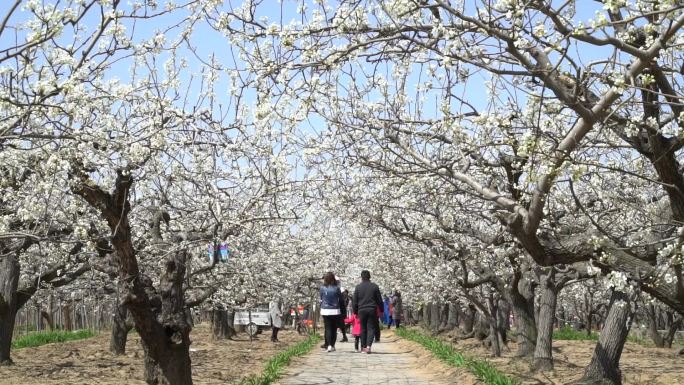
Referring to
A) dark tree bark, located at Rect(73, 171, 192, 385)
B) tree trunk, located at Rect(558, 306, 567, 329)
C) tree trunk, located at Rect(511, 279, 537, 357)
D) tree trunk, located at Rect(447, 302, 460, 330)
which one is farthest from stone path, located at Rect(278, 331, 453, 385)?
tree trunk, located at Rect(558, 306, 567, 329)

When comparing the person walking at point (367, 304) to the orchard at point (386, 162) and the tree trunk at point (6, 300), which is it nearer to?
the orchard at point (386, 162)

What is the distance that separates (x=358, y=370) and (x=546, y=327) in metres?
3.26

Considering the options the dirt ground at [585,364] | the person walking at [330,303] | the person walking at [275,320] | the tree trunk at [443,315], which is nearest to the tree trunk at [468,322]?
the tree trunk at [443,315]

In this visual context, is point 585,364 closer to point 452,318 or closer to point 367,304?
point 367,304

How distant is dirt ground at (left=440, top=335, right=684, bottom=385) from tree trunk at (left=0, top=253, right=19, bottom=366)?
8.51m

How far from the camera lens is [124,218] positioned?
9148 mm

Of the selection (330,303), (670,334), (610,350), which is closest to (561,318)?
(670,334)

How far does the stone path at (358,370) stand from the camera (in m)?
12.5

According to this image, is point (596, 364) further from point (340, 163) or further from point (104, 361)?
point (104, 361)

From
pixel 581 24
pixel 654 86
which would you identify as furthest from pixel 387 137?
pixel 581 24

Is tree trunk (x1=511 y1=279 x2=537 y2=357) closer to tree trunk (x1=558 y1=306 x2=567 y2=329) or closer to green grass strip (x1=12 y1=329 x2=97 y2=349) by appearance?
green grass strip (x1=12 y1=329 x2=97 y2=349)

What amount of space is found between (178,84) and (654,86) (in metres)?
5.15

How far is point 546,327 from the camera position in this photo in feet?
45.2

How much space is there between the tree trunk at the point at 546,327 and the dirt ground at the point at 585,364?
21cm
